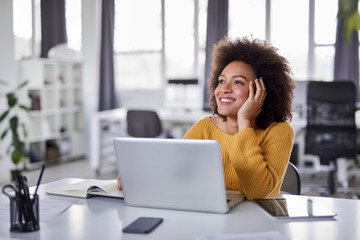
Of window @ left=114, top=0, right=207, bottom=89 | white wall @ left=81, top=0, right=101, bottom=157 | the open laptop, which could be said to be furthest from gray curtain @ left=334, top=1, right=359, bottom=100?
the open laptop

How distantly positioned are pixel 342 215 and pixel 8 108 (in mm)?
4108

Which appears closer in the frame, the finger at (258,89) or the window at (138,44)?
the finger at (258,89)

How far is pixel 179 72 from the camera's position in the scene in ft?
21.5

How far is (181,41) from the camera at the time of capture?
641cm

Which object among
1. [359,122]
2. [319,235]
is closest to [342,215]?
[319,235]

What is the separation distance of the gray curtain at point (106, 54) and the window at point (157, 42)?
14 cm

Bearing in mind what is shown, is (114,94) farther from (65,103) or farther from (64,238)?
(64,238)

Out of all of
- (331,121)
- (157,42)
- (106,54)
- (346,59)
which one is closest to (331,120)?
(331,121)

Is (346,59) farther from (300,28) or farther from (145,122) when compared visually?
(145,122)

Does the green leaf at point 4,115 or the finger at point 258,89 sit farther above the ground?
the finger at point 258,89

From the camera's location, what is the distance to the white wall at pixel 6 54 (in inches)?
190

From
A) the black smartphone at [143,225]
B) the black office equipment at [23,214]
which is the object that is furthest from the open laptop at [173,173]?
the black office equipment at [23,214]

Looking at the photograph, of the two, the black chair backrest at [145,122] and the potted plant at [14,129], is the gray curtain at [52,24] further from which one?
the black chair backrest at [145,122]

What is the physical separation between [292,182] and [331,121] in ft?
7.76
